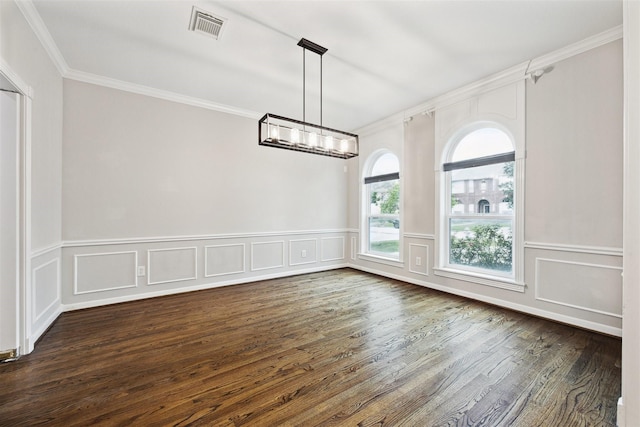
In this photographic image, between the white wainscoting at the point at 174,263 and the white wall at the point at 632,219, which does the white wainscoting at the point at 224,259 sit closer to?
the white wainscoting at the point at 174,263

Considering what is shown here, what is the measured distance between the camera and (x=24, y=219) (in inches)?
92.1

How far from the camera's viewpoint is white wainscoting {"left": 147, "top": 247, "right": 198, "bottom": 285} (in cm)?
386

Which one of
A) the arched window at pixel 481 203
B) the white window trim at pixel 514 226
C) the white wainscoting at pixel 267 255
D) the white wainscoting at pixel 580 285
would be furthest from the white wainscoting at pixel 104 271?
the white wainscoting at pixel 580 285

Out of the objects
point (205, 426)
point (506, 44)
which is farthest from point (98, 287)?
point (506, 44)

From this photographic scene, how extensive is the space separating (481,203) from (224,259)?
3.88 m

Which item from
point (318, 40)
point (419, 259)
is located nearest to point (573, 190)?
point (419, 259)

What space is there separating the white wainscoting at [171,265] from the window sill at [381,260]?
10.0 ft

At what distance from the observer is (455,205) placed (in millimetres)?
4121

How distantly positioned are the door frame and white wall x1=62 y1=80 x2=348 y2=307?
106 cm

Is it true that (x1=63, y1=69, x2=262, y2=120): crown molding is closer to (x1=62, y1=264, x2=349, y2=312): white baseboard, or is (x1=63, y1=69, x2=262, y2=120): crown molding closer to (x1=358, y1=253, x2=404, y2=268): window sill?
(x1=62, y1=264, x2=349, y2=312): white baseboard

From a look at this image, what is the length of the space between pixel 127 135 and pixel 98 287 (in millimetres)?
1982

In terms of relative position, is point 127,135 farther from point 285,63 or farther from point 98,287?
point 285,63

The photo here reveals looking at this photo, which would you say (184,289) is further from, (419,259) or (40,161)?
(419,259)

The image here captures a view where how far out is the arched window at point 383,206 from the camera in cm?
506
